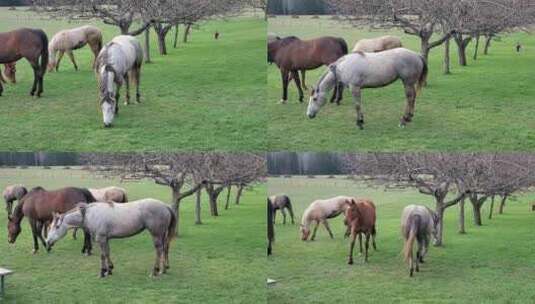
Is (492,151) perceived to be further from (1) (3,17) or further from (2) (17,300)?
(1) (3,17)

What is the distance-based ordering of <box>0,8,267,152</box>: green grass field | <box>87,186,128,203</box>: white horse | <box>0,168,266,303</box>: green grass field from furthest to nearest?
<box>87,186,128,203</box>: white horse → <box>0,168,266,303</box>: green grass field → <box>0,8,267,152</box>: green grass field

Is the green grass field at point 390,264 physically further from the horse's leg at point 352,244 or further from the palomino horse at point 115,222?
the palomino horse at point 115,222

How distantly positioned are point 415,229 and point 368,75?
2337mm

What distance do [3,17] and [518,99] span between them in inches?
284

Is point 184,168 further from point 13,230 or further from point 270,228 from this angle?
point 13,230

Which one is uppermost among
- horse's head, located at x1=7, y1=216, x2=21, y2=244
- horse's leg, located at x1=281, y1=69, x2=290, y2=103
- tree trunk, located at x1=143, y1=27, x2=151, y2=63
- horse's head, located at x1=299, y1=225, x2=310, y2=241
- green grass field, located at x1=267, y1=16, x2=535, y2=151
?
tree trunk, located at x1=143, y1=27, x2=151, y2=63

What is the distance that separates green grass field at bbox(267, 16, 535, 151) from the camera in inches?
416

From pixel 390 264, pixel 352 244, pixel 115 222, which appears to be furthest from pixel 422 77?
pixel 115 222

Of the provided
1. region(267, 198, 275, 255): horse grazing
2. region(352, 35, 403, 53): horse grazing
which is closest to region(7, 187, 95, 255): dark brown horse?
region(267, 198, 275, 255): horse grazing

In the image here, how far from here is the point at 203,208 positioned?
1507cm

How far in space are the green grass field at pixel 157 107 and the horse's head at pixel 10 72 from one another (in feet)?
0.47

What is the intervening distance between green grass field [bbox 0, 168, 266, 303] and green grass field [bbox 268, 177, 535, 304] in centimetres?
43

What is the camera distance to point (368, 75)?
10641 mm

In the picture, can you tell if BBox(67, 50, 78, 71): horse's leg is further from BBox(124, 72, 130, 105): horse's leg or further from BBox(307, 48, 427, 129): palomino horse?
BBox(307, 48, 427, 129): palomino horse
